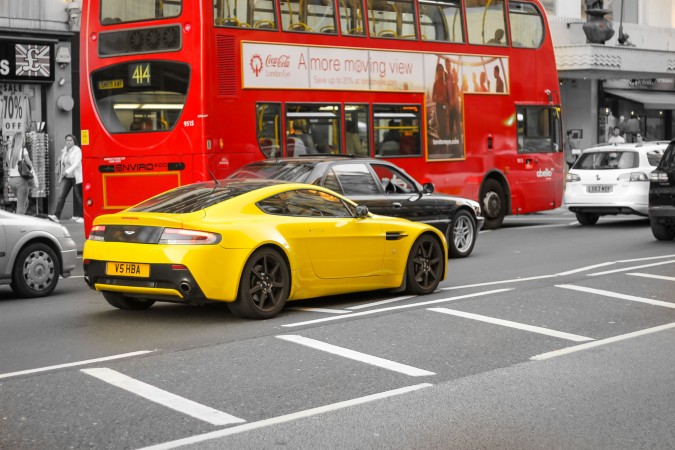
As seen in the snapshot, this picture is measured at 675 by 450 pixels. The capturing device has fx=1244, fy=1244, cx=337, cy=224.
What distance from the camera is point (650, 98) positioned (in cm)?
4050

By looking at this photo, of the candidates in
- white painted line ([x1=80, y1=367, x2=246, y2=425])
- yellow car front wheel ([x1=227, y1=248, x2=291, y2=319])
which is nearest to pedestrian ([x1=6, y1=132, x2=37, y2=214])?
yellow car front wheel ([x1=227, y1=248, x2=291, y2=319])

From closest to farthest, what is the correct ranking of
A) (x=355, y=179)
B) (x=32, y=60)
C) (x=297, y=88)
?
(x=355, y=179), (x=297, y=88), (x=32, y=60)

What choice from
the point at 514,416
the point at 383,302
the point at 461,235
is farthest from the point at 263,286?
the point at 461,235

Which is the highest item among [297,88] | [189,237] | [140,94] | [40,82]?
[40,82]

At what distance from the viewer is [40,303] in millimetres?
12742

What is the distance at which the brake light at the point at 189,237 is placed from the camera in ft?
34.5

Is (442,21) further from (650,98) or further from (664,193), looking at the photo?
(650,98)

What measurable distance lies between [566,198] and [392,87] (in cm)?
495

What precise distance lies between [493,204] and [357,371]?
14720mm

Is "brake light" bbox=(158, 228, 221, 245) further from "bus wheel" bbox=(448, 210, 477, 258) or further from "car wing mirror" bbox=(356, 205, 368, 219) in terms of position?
"bus wheel" bbox=(448, 210, 477, 258)

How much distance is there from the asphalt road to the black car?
2.34m

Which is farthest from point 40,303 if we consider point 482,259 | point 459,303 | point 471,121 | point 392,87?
point 471,121

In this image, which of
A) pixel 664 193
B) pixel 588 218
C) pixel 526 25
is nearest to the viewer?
pixel 664 193

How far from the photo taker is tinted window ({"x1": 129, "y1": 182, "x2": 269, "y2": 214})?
36.3 ft
